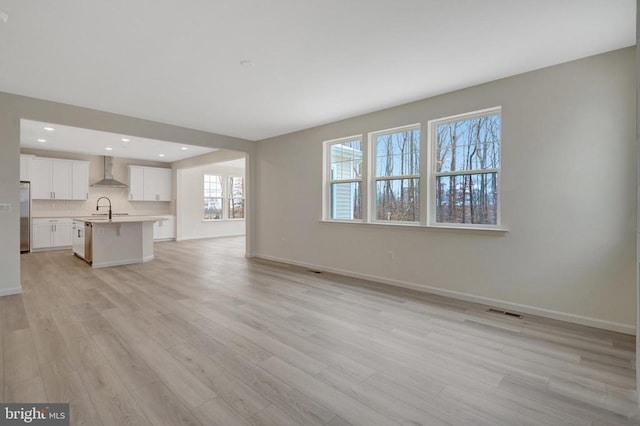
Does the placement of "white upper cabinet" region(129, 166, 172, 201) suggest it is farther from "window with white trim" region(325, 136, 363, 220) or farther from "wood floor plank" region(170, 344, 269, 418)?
"wood floor plank" region(170, 344, 269, 418)

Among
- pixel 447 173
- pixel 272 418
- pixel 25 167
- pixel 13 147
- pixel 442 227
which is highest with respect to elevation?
pixel 25 167

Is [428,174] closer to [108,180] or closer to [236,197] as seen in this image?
[236,197]

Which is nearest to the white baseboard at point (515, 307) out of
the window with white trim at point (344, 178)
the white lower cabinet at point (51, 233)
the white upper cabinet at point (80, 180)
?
the window with white trim at point (344, 178)

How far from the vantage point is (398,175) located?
15.1ft

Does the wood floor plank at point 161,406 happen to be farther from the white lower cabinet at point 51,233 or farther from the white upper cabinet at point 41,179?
the white upper cabinet at point 41,179

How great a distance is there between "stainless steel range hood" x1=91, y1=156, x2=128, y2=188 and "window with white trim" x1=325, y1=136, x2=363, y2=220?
6.80 meters

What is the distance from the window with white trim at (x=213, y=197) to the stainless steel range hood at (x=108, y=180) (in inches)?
98.2

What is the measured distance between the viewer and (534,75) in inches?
130

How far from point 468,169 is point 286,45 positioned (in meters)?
2.66

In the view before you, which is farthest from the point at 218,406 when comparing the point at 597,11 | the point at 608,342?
the point at 597,11

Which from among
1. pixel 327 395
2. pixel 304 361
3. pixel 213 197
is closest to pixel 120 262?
pixel 213 197

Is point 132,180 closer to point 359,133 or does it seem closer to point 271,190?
point 271,190

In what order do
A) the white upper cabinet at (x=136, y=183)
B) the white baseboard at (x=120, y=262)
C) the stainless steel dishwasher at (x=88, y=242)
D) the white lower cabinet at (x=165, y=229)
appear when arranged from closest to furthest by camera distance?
the white baseboard at (x=120, y=262)
the stainless steel dishwasher at (x=88, y=242)
the white upper cabinet at (x=136, y=183)
the white lower cabinet at (x=165, y=229)

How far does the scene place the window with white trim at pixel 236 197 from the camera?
37.4 feet
